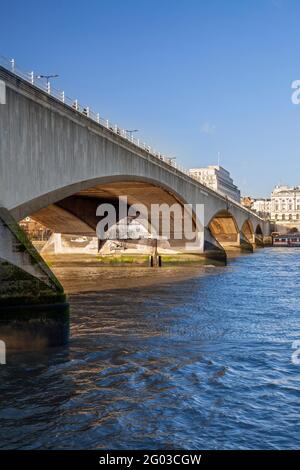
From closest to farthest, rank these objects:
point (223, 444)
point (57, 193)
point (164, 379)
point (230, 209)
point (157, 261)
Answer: point (223, 444) < point (164, 379) < point (57, 193) < point (157, 261) < point (230, 209)

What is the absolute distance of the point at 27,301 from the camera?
17.9 m

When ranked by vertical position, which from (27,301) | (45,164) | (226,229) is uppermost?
(45,164)

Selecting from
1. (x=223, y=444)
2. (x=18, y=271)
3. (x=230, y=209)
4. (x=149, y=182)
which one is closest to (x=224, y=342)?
(x=18, y=271)

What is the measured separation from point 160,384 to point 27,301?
561 cm

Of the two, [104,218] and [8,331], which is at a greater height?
[104,218]

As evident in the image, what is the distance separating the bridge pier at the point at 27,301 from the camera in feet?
57.7

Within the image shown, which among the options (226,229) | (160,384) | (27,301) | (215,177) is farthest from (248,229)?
(160,384)

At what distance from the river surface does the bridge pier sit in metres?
0.63

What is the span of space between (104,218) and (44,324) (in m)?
43.6

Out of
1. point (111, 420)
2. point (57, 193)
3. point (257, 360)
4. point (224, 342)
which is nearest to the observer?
point (111, 420)

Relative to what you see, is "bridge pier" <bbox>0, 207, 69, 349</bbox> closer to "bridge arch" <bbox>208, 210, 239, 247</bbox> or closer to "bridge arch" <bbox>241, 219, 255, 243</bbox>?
"bridge arch" <bbox>208, 210, 239, 247</bbox>

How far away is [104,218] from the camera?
61.2 metres

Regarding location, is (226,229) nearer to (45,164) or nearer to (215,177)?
(45,164)

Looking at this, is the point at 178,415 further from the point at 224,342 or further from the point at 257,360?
the point at 224,342
